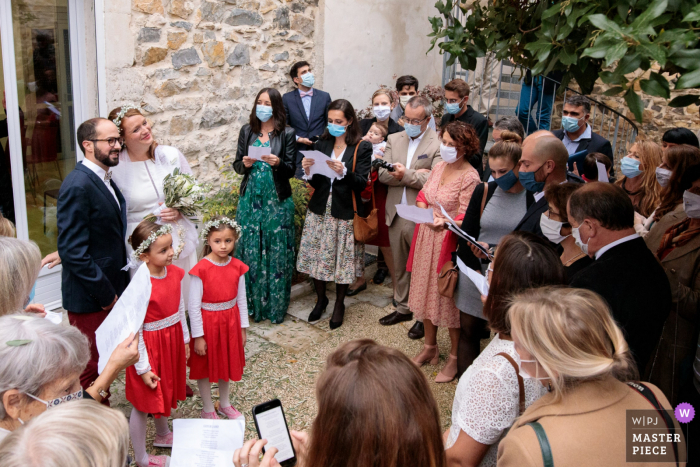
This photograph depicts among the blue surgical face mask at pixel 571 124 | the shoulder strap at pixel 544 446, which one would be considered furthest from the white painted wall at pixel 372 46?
the shoulder strap at pixel 544 446

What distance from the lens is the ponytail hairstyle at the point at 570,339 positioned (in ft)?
5.50

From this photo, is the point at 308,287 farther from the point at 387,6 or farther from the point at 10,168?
the point at 387,6

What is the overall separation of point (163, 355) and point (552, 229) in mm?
2505

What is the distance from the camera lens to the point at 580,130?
223 inches

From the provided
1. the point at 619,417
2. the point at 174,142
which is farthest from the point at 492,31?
the point at 174,142

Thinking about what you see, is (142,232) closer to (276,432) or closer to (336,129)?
(276,432)

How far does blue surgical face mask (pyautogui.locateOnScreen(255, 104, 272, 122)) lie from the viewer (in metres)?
5.04

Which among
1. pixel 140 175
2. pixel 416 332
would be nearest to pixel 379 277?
pixel 416 332

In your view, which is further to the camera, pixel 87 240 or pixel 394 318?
pixel 394 318

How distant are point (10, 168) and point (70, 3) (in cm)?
152

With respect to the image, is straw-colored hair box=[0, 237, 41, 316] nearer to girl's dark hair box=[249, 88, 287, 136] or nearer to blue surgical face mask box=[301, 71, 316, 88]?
girl's dark hair box=[249, 88, 287, 136]

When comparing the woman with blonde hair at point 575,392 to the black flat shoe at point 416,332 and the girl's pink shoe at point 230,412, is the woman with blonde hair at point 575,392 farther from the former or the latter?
the black flat shoe at point 416,332

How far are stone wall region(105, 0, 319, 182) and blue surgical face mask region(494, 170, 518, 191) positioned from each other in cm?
334

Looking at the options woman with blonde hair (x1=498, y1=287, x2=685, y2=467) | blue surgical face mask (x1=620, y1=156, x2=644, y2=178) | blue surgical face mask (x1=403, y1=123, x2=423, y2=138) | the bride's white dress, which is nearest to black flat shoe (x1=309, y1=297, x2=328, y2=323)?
the bride's white dress
